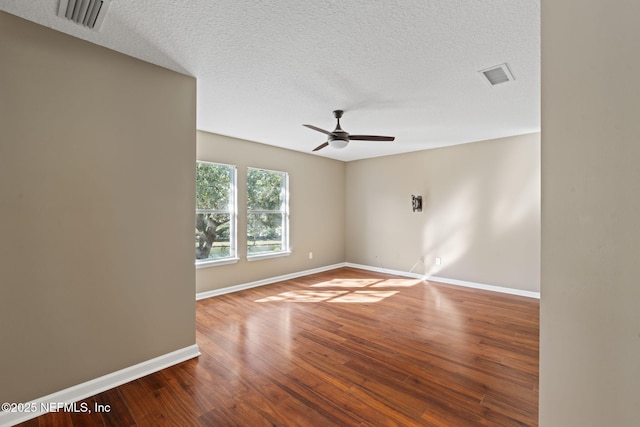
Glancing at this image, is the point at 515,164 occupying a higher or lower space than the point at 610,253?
higher

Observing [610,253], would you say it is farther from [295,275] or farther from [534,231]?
[295,275]

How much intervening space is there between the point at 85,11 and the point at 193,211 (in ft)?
5.10

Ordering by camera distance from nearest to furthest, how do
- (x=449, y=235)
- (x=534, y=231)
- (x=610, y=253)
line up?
1. (x=610, y=253)
2. (x=534, y=231)
3. (x=449, y=235)

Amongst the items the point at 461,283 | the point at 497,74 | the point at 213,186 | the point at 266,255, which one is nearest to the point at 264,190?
the point at 213,186

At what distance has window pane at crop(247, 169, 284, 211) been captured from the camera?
4988 millimetres

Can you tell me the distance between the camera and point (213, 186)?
4488 mm

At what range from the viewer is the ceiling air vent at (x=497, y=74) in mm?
2424

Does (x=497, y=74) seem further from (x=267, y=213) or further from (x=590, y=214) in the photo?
(x=267, y=213)

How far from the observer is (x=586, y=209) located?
29.0 inches

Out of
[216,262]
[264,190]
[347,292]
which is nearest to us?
[216,262]

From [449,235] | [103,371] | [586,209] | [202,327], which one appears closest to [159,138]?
[103,371]

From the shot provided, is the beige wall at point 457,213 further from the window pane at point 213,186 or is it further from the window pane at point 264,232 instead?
the window pane at point 213,186

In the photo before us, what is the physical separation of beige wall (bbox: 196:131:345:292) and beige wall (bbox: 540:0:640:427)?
168 inches

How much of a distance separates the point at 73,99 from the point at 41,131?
1.04ft
